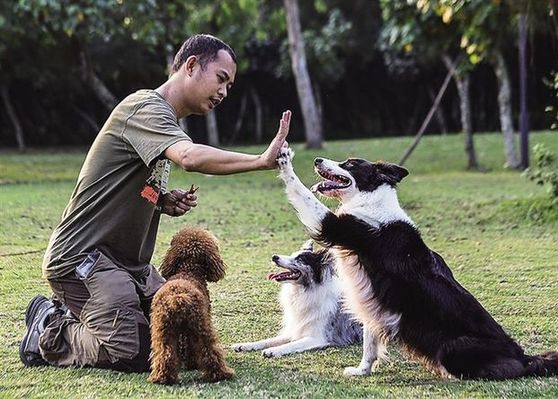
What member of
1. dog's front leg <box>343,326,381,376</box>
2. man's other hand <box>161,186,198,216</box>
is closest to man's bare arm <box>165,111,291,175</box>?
man's other hand <box>161,186,198,216</box>

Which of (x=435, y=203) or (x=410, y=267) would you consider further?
(x=435, y=203)

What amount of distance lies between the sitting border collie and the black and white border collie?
671 millimetres

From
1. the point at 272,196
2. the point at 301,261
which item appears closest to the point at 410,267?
the point at 301,261

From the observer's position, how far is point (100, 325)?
469 cm

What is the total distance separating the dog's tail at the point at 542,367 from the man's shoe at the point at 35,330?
2567 millimetres

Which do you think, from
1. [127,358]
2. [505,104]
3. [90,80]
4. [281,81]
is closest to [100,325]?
[127,358]

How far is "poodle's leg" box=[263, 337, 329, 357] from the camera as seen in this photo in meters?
5.24

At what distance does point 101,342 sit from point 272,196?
931 centimetres

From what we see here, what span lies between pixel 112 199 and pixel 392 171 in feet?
5.28

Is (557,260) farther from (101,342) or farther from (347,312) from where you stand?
(101,342)

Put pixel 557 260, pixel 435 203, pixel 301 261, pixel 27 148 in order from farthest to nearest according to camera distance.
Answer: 1. pixel 27 148
2. pixel 435 203
3. pixel 557 260
4. pixel 301 261

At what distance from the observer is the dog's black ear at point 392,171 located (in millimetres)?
5066

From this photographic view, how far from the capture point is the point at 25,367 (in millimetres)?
4730

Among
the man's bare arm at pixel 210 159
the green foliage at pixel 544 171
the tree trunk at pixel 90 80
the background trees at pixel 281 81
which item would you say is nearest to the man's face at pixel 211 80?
the man's bare arm at pixel 210 159
